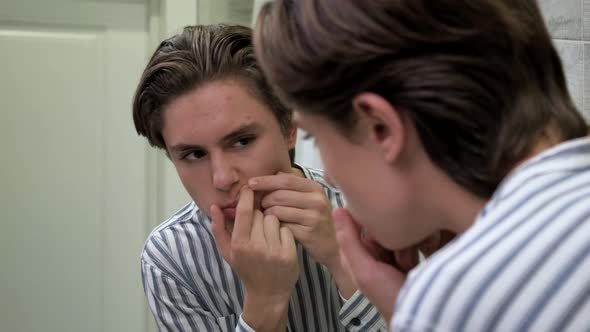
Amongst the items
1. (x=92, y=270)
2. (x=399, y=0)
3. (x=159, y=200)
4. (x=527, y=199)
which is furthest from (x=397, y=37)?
(x=92, y=270)

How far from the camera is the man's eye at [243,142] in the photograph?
3.00 ft

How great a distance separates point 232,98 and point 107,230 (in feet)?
3.58

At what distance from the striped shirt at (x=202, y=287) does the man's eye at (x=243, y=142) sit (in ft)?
0.79

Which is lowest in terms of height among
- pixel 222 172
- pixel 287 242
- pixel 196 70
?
pixel 287 242

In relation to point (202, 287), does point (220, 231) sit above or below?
above

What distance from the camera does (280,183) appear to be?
93 cm

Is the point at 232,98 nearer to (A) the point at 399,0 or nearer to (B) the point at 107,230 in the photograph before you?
(A) the point at 399,0

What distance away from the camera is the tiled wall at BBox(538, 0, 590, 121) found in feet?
4.23

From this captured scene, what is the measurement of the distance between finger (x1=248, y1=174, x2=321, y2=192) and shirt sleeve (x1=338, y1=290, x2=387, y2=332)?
0.18m

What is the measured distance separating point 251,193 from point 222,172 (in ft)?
0.18

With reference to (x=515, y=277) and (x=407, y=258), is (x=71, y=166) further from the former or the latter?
(x=515, y=277)

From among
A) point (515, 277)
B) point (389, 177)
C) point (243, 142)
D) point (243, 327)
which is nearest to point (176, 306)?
point (243, 327)

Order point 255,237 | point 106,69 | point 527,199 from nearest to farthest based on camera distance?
point 527,199, point 255,237, point 106,69

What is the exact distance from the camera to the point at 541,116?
0.47 meters
